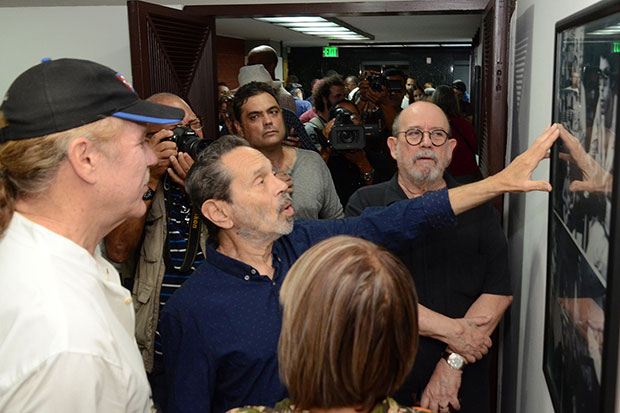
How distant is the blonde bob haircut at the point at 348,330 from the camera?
0.91 m

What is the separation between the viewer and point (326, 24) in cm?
761

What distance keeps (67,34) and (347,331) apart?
337 cm

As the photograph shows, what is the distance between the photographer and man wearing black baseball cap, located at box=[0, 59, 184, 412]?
975 millimetres

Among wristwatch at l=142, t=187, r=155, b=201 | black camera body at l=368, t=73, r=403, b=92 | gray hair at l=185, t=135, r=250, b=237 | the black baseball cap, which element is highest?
black camera body at l=368, t=73, r=403, b=92

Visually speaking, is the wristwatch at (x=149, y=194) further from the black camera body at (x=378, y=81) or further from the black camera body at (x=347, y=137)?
the black camera body at (x=378, y=81)

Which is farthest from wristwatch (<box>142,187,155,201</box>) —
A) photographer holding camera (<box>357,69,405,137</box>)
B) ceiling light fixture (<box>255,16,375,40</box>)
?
ceiling light fixture (<box>255,16,375,40</box>)

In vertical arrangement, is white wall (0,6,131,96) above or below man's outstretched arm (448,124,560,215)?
above

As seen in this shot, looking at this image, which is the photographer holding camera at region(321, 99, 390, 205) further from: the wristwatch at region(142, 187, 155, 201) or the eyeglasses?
the wristwatch at region(142, 187, 155, 201)

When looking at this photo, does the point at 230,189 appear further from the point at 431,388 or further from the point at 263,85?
the point at 263,85

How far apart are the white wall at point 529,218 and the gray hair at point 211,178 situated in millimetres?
913

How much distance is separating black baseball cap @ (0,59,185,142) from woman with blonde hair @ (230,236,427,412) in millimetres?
518

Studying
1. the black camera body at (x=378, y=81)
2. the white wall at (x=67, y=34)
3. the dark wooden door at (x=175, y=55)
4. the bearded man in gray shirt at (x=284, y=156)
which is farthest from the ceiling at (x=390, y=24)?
the bearded man in gray shirt at (x=284, y=156)

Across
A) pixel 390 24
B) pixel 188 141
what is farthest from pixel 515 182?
pixel 390 24

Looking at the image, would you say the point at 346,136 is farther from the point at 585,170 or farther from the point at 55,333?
the point at 55,333
